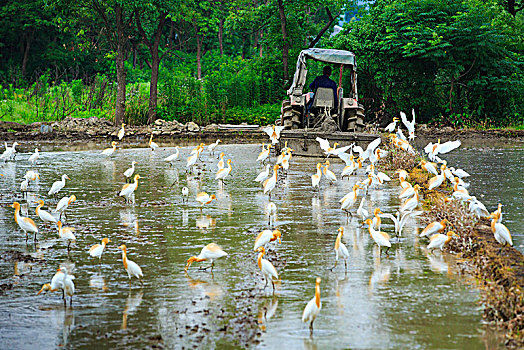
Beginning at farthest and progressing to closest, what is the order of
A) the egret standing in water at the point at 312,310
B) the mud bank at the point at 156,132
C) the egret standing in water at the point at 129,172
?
the mud bank at the point at 156,132, the egret standing in water at the point at 129,172, the egret standing in water at the point at 312,310

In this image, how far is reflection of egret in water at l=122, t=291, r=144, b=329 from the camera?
584 centimetres

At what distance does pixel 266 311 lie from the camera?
236 inches

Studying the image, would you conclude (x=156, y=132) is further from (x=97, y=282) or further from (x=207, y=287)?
(x=207, y=287)

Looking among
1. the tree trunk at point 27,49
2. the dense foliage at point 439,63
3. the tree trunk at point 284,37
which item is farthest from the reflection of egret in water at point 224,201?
the tree trunk at point 27,49

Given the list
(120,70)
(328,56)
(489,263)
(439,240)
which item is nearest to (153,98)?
(120,70)

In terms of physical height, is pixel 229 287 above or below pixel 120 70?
below

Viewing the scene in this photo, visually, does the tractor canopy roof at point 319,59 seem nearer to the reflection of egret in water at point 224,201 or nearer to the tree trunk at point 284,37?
the reflection of egret in water at point 224,201

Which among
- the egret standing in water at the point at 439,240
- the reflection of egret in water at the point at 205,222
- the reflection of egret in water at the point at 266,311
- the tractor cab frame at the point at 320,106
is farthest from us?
the tractor cab frame at the point at 320,106

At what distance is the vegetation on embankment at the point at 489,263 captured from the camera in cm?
547

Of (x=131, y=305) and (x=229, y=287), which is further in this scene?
(x=229, y=287)

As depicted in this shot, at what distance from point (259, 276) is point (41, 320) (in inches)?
90.6

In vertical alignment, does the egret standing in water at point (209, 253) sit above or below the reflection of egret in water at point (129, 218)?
above

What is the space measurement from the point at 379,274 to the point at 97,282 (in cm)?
299

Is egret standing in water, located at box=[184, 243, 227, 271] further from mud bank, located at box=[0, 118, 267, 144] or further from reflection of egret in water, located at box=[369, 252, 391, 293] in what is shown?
mud bank, located at box=[0, 118, 267, 144]
